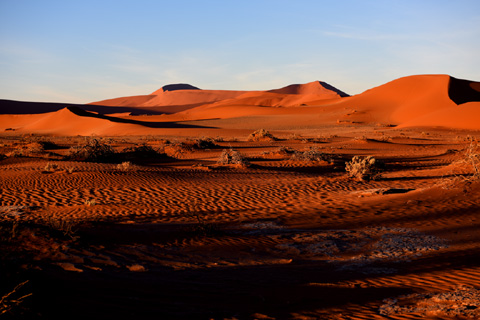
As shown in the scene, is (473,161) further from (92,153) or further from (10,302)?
(92,153)

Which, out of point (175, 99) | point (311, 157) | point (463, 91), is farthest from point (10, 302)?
point (175, 99)

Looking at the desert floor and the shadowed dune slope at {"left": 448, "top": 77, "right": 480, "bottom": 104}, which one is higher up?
the shadowed dune slope at {"left": 448, "top": 77, "right": 480, "bottom": 104}

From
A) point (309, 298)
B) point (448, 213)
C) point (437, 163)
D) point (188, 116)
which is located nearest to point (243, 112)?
point (188, 116)

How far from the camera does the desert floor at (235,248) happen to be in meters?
4.71

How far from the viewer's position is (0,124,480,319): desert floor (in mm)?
4715

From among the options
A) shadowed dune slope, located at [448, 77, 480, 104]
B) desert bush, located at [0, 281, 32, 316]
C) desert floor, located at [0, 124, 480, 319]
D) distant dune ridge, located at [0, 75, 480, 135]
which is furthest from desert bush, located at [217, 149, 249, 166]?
shadowed dune slope, located at [448, 77, 480, 104]

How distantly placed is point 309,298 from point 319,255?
7.06 feet

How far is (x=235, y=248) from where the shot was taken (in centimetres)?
750

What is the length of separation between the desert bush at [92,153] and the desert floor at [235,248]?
17.4 feet

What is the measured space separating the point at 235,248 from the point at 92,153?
619 inches

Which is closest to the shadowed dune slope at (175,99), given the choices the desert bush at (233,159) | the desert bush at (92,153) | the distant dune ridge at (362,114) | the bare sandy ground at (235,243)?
the distant dune ridge at (362,114)

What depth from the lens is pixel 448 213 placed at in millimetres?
10430

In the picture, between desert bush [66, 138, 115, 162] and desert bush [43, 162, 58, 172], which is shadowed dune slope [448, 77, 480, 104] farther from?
desert bush [43, 162, 58, 172]

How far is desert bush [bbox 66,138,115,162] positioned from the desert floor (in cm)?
529
